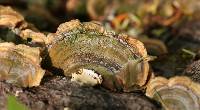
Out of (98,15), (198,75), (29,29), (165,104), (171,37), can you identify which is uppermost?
(98,15)

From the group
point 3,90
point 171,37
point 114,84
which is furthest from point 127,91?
point 171,37

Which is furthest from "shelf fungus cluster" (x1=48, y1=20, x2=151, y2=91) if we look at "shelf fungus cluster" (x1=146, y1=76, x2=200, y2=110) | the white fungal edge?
"shelf fungus cluster" (x1=146, y1=76, x2=200, y2=110)

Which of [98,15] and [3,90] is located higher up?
[98,15]

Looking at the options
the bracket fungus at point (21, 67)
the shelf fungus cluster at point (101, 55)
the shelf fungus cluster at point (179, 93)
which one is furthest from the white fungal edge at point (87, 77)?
the shelf fungus cluster at point (179, 93)

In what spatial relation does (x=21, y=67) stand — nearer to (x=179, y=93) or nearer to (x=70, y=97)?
(x=70, y=97)

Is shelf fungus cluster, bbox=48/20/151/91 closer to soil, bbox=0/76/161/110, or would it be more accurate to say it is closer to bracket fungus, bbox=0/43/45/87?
soil, bbox=0/76/161/110

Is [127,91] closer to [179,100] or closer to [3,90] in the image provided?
[179,100]
